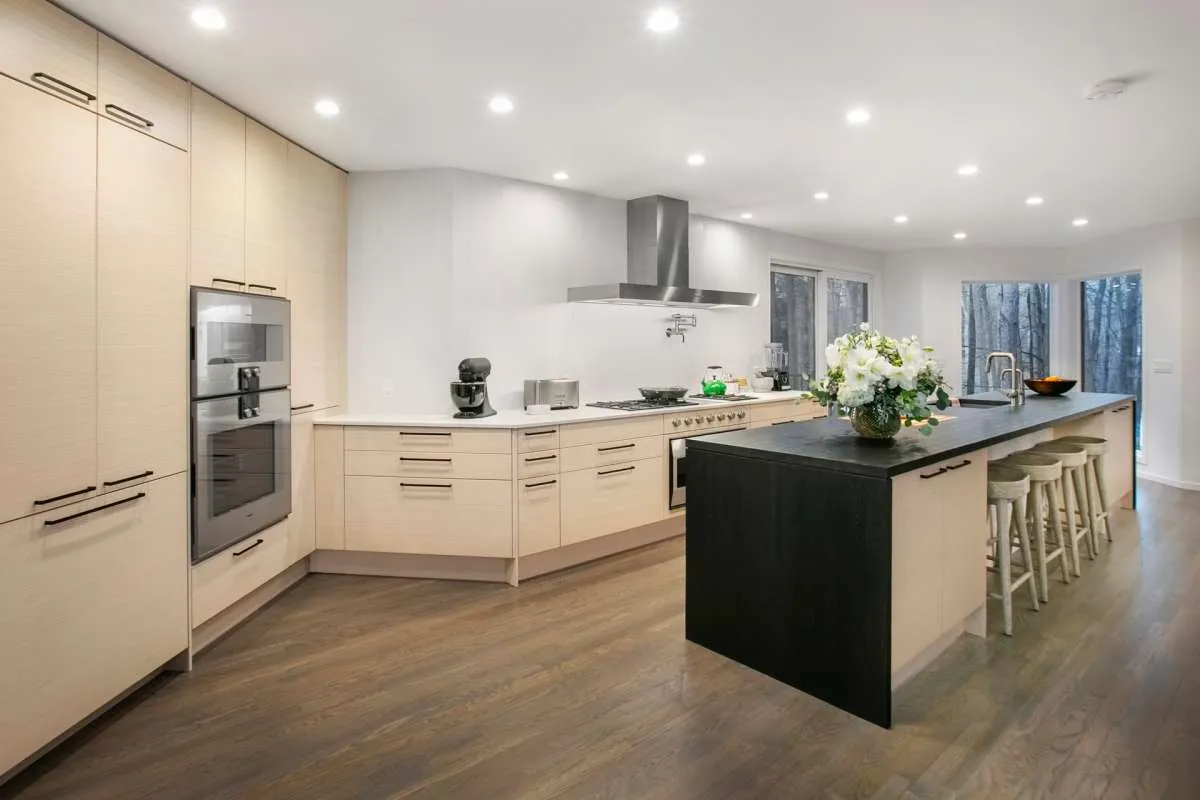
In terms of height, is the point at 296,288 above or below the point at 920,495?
above

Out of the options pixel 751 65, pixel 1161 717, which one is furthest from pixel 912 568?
pixel 751 65

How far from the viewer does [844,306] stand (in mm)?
7285

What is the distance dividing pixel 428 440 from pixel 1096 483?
13.7 ft

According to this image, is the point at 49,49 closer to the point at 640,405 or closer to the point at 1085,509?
the point at 640,405

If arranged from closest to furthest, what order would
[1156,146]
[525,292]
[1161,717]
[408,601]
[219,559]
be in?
[1161,717]
[219,559]
[408,601]
[1156,146]
[525,292]

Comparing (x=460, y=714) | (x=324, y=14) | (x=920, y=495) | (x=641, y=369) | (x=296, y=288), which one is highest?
(x=324, y=14)

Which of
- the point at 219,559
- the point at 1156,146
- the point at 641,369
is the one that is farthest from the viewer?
the point at 641,369

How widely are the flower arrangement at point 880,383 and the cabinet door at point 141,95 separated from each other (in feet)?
8.97

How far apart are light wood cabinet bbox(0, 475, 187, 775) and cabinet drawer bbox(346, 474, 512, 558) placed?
108 cm

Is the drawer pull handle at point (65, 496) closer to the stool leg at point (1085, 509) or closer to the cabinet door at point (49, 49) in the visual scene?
the cabinet door at point (49, 49)

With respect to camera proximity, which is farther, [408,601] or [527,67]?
[408,601]

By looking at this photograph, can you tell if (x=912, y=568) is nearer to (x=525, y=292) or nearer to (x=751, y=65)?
(x=751, y=65)

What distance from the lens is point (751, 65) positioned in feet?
8.83

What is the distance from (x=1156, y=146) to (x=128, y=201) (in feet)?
16.9
